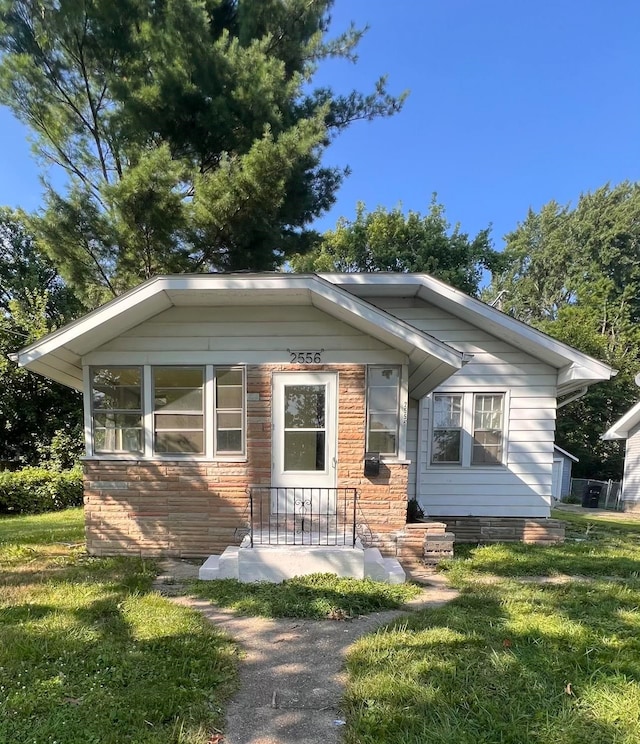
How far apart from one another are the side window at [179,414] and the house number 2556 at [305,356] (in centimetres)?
134

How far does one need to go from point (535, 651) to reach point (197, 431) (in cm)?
459

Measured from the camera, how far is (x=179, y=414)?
236 inches

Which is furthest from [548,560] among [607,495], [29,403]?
[607,495]

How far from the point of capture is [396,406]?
19.3 feet

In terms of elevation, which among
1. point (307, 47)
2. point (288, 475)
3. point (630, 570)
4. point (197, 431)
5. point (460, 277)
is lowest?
point (630, 570)

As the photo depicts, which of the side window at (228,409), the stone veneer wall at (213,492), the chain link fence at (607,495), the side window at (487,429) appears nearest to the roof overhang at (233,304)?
the stone veneer wall at (213,492)

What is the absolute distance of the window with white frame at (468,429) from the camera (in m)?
7.55

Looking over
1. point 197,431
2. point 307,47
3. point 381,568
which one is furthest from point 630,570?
point 307,47

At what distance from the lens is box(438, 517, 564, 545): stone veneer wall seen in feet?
23.6

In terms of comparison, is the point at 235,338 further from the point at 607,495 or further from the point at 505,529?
the point at 607,495

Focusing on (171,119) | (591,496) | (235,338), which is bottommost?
(591,496)

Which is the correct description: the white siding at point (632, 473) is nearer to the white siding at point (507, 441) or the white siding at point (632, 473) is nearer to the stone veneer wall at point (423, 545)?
the white siding at point (507, 441)

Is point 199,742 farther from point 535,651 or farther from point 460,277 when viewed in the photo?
point 460,277

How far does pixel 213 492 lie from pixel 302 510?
50.5 inches
